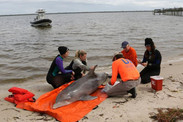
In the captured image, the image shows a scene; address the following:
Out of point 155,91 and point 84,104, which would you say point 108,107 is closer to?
point 84,104

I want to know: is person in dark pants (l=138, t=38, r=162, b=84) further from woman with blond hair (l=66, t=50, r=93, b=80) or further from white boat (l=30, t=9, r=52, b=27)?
white boat (l=30, t=9, r=52, b=27)

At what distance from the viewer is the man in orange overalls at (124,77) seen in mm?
5250

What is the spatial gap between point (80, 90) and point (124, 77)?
132 cm

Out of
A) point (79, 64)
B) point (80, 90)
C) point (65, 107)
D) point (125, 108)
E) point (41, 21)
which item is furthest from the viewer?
point (41, 21)

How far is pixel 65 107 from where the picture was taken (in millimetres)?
5008

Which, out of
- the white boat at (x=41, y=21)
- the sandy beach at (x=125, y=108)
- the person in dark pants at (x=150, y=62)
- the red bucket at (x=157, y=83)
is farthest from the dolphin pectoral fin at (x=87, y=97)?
the white boat at (x=41, y=21)

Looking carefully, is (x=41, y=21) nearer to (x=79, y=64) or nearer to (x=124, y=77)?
(x=79, y=64)

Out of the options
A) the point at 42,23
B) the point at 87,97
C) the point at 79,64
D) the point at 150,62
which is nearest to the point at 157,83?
the point at 150,62

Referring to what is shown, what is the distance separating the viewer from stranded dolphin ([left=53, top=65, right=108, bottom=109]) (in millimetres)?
5226

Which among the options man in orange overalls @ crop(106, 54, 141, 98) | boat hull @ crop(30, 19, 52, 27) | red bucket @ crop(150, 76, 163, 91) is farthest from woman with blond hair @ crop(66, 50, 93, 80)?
boat hull @ crop(30, 19, 52, 27)

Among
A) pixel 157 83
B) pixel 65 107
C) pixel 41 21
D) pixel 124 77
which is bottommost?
pixel 65 107

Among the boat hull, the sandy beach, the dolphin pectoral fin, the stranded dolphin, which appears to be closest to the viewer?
the sandy beach

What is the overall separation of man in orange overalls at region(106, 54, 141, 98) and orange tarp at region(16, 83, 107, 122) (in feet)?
1.49

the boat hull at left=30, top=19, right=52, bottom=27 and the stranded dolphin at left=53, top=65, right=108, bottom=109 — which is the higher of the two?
the boat hull at left=30, top=19, right=52, bottom=27
